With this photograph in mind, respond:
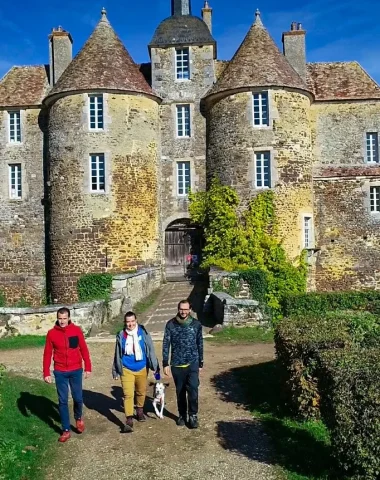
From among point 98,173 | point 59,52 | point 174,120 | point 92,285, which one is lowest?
point 92,285

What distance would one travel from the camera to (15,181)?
84.8 ft

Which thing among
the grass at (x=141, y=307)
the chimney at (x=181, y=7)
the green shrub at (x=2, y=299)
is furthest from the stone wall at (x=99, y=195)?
the chimney at (x=181, y=7)

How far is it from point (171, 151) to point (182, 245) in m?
4.20

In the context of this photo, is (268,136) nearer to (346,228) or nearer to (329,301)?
(346,228)

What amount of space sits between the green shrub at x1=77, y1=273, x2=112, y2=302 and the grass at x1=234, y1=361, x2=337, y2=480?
11754 millimetres

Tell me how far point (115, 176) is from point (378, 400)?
1848 cm

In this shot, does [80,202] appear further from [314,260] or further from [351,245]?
[351,245]

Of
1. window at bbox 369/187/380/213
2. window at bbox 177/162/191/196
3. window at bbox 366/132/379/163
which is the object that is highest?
window at bbox 366/132/379/163

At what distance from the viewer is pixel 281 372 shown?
8898 mm

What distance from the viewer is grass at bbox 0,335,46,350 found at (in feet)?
47.1

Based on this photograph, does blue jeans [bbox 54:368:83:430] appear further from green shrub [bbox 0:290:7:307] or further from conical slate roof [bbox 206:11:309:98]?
green shrub [bbox 0:290:7:307]

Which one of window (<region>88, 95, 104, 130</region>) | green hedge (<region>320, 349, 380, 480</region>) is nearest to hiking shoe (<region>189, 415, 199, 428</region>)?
green hedge (<region>320, 349, 380, 480</region>)

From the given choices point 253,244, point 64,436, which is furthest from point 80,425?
point 253,244

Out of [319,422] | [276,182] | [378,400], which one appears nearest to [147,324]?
[276,182]
